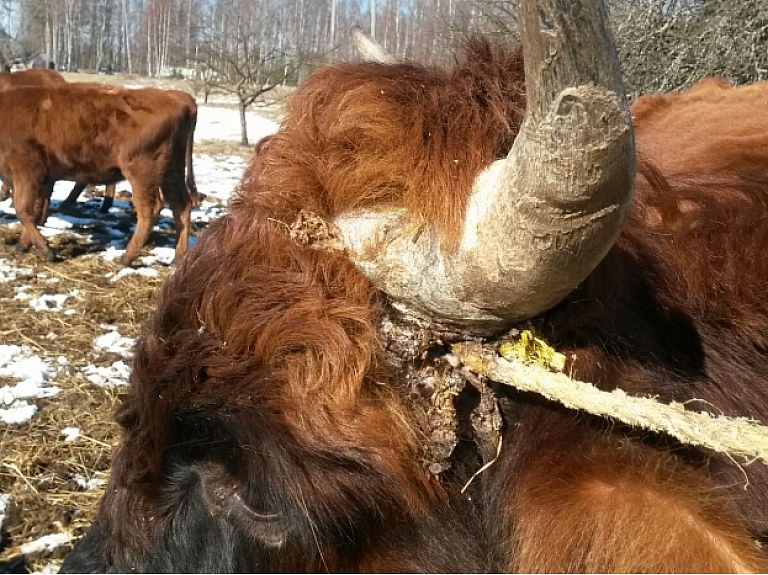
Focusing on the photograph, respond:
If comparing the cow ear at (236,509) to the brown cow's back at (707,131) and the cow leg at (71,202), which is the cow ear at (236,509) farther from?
the cow leg at (71,202)

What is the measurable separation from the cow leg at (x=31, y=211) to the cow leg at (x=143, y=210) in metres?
1.08

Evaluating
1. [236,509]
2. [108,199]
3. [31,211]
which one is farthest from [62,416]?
[108,199]

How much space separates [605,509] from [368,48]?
1563 millimetres

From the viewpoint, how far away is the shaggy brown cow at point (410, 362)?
150 cm

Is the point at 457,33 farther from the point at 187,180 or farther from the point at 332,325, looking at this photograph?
the point at 187,180

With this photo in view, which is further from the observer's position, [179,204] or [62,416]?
[179,204]

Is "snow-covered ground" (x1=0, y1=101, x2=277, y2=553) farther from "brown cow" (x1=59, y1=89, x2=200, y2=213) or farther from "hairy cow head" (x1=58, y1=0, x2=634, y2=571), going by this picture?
"hairy cow head" (x1=58, y1=0, x2=634, y2=571)

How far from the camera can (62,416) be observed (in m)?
5.06

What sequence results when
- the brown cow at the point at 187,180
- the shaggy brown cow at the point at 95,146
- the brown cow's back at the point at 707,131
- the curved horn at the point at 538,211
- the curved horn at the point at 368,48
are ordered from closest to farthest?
the curved horn at the point at 538,211
the curved horn at the point at 368,48
the brown cow's back at the point at 707,131
the shaggy brown cow at the point at 95,146
the brown cow at the point at 187,180

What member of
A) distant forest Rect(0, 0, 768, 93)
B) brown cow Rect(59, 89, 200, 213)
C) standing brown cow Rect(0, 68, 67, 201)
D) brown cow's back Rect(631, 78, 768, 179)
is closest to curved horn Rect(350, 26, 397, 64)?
distant forest Rect(0, 0, 768, 93)

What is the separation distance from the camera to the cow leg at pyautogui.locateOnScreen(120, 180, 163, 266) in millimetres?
9727

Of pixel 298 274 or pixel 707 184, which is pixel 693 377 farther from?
pixel 298 274

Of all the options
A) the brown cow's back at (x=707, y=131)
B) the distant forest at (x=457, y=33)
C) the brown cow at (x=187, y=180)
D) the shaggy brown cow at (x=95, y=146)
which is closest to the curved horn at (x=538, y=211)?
the distant forest at (x=457, y=33)

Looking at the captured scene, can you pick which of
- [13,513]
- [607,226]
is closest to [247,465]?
[607,226]
